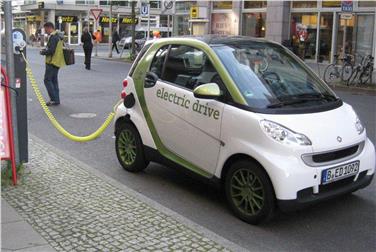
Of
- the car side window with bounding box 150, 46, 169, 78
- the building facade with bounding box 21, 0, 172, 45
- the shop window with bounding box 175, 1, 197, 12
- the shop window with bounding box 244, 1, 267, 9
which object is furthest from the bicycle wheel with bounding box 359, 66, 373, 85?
the building facade with bounding box 21, 0, 172, 45

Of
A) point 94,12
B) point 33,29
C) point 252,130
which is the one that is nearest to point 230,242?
point 252,130

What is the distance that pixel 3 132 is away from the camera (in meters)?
5.75

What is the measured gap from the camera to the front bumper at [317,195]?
15.2 ft

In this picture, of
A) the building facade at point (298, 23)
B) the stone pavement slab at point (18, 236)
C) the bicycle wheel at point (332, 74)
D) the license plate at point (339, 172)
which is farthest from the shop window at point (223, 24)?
the stone pavement slab at point (18, 236)

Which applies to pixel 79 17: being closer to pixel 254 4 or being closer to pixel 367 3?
pixel 254 4

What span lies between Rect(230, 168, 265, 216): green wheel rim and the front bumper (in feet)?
0.81

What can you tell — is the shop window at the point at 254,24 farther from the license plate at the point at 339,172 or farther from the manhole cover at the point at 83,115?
the license plate at the point at 339,172

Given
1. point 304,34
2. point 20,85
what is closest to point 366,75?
point 304,34

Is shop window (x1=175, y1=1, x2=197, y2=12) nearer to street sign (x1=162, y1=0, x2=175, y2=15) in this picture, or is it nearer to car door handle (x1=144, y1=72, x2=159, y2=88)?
street sign (x1=162, y1=0, x2=175, y2=15)

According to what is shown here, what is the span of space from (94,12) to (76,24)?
28903 mm

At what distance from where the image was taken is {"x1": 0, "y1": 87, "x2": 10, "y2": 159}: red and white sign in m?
5.63

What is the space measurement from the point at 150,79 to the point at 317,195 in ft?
7.93

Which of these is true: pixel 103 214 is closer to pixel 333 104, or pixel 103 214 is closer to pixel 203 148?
pixel 203 148

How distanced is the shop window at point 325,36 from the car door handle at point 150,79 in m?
19.8
